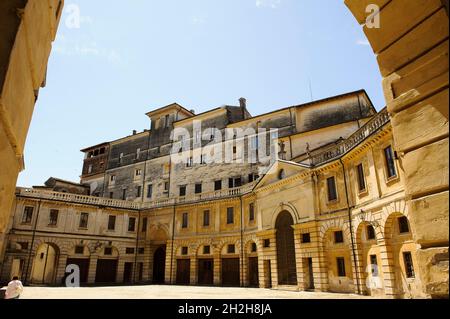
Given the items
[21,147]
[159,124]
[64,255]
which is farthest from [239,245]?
[21,147]

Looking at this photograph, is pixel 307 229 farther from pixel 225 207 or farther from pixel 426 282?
pixel 426 282

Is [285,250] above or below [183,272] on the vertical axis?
above

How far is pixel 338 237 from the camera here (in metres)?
22.1

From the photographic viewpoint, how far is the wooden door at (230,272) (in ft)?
104

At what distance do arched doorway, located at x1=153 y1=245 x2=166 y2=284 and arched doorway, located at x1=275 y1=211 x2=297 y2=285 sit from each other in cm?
1750

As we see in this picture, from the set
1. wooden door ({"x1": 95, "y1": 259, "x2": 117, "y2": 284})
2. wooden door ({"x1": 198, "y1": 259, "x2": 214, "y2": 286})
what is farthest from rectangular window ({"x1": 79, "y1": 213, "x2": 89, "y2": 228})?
wooden door ({"x1": 198, "y1": 259, "x2": 214, "y2": 286})

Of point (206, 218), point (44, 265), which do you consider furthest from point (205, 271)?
point (44, 265)

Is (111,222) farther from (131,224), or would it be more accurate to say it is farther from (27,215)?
(27,215)

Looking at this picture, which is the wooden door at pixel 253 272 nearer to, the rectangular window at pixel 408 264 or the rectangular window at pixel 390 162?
the rectangular window at pixel 408 264

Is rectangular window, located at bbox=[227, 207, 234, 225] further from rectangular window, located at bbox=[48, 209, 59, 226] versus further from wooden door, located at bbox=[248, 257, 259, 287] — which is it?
rectangular window, located at bbox=[48, 209, 59, 226]

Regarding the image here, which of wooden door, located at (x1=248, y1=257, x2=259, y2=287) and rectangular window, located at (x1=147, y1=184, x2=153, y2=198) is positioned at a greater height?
rectangular window, located at (x1=147, y1=184, x2=153, y2=198)

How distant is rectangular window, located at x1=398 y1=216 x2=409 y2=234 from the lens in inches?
664

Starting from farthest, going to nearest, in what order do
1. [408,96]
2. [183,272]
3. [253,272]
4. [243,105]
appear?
[243,105] → [183,272] → [253,272] → [408,96]

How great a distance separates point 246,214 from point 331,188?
11641mm
